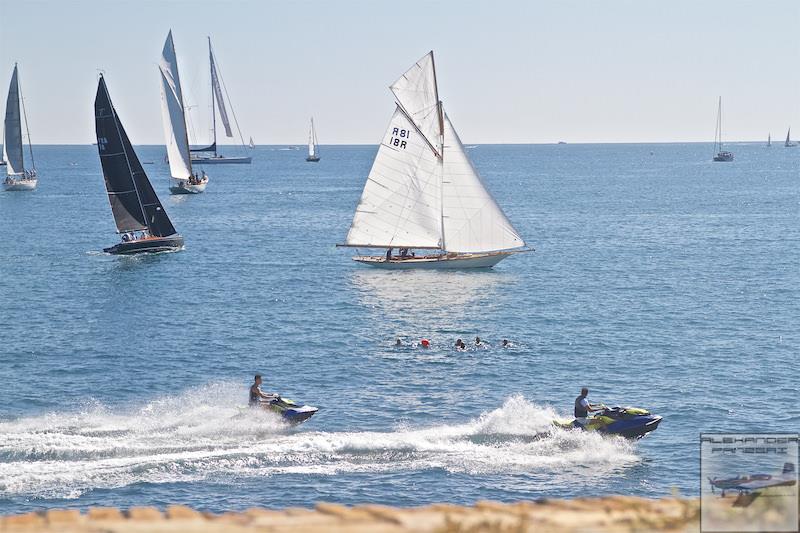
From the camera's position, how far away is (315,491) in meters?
37.2

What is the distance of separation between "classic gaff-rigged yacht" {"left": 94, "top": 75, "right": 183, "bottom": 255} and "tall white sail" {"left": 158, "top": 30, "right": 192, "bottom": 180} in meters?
70.5

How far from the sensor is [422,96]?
88.2 m

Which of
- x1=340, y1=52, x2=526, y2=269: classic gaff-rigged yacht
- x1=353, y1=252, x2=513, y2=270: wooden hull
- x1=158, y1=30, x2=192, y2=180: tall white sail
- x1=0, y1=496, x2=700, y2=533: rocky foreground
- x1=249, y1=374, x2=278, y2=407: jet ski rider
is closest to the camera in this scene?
x1=0, y1=496, x2=700, y2=533: rocky foreground

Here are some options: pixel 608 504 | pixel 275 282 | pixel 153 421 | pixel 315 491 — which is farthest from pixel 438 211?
pixel 608 504

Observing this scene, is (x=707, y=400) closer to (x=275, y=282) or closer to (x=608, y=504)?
(x=608, y=504)

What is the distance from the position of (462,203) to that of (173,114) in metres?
101

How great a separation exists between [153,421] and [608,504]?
95.2 ft

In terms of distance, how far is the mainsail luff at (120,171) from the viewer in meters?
102

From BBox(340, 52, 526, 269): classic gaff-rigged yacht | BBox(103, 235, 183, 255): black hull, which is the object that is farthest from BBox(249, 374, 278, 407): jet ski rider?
BBox(103, 235, 183, 255): black hull

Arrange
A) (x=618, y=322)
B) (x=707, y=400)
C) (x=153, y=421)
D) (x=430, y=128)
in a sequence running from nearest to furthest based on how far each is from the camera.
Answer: (x=153, y=421) → (x=707, y=400) → (x=618, y=322) → (x=430, y=128)

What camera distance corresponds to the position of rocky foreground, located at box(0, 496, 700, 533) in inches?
Answer: 715

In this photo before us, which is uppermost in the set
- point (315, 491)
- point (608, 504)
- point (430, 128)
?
point (430, 128)

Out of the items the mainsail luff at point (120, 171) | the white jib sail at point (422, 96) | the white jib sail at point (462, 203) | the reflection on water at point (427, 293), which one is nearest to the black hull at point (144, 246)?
the mainsail luff at point (120, 171)

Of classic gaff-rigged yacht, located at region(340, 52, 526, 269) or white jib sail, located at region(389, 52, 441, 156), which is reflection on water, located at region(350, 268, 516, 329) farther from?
white jib sail, located at region(389, 52, 441, 156)
